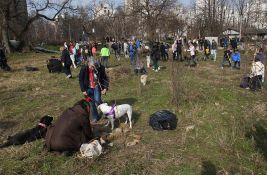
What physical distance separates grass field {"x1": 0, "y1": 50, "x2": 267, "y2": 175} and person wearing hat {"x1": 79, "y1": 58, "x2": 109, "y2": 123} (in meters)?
1.16

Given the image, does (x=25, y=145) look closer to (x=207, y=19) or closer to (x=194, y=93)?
(x=194, y=93)

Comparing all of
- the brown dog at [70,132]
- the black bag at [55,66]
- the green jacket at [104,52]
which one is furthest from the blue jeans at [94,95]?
the black bag at [55,66]

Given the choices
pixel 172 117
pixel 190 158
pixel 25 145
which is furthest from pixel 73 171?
pixel 172 117

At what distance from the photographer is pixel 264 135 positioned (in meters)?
7.10

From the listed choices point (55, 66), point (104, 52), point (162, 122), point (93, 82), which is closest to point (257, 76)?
point (162, 122)

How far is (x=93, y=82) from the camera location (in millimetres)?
7609

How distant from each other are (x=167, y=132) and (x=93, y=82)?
217 cm

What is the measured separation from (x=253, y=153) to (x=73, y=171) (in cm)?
343

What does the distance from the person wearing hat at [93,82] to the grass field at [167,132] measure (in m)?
1.16

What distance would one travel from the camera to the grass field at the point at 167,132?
543 cm

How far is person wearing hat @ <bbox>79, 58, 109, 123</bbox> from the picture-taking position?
751 centimetres

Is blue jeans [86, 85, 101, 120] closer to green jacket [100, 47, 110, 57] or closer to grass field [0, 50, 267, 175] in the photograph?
grass field [0, 50, 267, 175]

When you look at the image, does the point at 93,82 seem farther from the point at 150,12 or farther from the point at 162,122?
the point at 150,12

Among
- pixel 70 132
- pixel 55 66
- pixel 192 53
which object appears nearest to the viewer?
pixel 70 132
